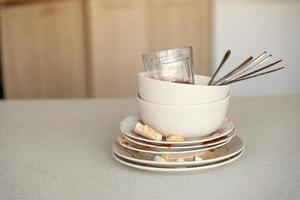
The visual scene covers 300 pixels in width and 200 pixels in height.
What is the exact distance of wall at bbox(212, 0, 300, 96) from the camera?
2727 millimetres

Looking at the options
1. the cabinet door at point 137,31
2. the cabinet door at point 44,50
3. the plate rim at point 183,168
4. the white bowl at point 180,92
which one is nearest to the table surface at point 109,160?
the plate rim at point 183,168

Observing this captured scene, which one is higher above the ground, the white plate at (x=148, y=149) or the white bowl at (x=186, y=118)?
the white bowl at (x=186, y=118)

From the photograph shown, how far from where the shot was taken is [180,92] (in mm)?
804

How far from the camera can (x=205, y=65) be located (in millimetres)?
3018

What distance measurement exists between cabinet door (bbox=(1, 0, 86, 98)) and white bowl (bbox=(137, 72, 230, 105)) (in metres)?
2.31

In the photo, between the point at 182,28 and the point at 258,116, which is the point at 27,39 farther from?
the point at 258,116

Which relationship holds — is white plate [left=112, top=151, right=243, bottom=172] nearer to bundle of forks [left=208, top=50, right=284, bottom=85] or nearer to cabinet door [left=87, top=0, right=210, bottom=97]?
bundle of forks [left=208, top=50, right=284, bottom=85]

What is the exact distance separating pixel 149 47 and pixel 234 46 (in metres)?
0.53

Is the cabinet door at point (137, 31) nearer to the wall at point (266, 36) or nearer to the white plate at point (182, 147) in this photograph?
the wall at point (266, 36)

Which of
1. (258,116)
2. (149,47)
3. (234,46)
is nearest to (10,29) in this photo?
(149,47)

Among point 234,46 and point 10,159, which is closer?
point 10,159

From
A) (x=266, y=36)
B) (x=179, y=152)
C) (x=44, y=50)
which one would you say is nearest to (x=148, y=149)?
(x=179, y=152)

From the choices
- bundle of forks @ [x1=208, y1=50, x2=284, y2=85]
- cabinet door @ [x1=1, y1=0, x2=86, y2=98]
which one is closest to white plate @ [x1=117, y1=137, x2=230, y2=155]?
bundle of forks @ [x1=208, y1=50, x2=284, y2=85]

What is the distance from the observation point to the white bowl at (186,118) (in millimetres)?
815
